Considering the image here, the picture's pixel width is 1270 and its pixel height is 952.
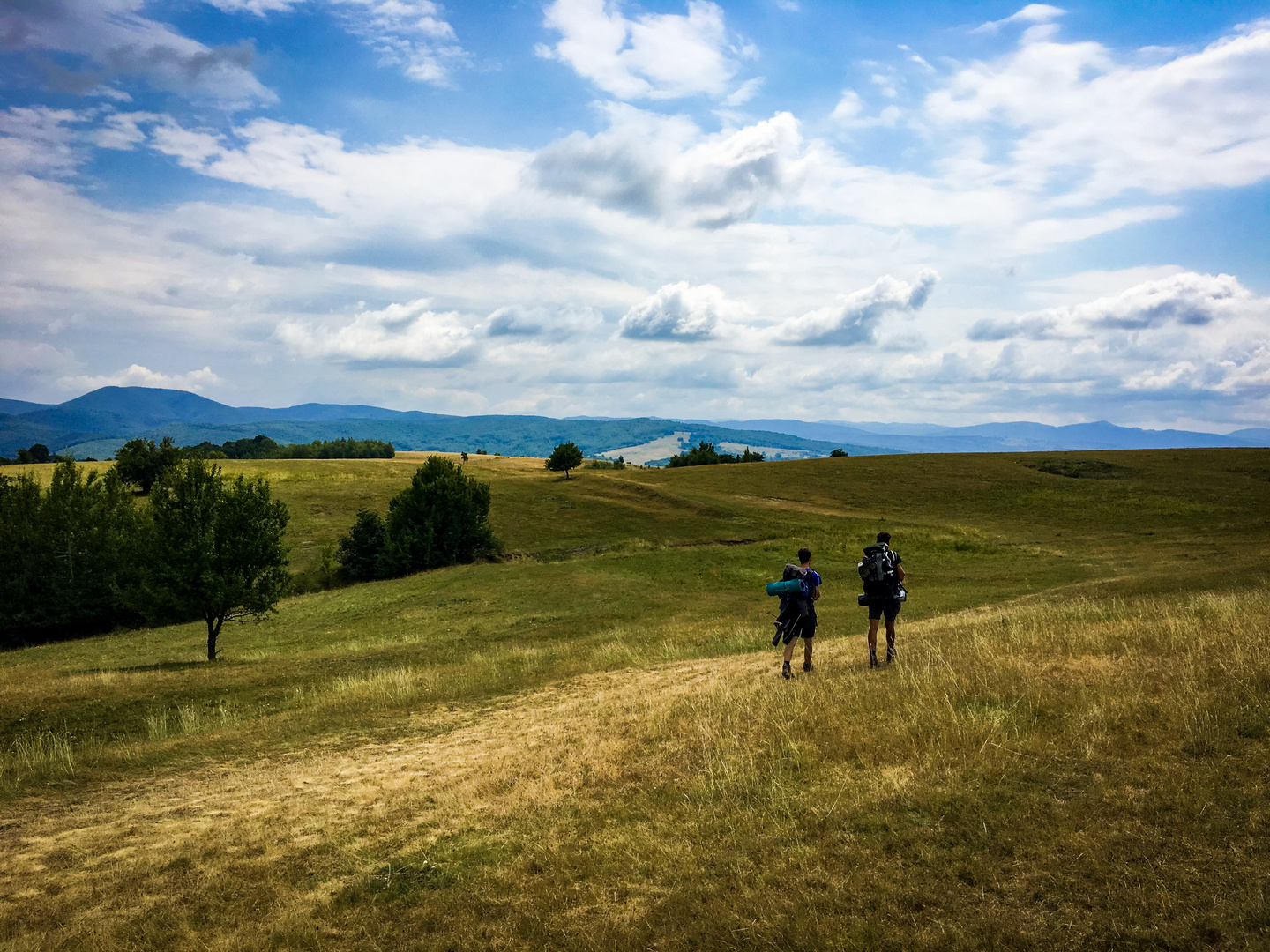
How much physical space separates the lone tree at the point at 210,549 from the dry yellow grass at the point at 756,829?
18345 millimetres

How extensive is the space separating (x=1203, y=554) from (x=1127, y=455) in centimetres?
6478

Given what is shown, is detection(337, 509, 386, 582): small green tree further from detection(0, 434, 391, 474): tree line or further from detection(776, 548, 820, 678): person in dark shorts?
detection(0, 434, 391, 474): tree line

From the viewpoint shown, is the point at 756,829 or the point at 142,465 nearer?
the point at 756,829

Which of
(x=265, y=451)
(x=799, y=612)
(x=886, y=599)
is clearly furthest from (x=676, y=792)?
(x=265, y=451)

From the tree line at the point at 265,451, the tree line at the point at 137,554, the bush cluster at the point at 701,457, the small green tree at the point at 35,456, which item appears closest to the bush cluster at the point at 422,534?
the tree line at the point at 137,554

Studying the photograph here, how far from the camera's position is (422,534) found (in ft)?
194

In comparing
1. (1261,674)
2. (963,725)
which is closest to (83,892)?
(963,725)

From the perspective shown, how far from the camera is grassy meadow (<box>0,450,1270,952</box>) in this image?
6.75 m

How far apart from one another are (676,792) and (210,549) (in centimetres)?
2766

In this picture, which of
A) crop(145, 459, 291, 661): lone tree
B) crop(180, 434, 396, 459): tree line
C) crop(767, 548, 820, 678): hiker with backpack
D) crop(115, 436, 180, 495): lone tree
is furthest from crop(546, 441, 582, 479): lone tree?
crop(767, 548, 820, 678): hiker with backpack

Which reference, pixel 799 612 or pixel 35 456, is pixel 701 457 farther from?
pixel 35 456

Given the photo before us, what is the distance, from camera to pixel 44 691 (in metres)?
21.1

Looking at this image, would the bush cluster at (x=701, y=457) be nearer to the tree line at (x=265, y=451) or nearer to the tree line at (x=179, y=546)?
the tree line at (x=179, y=546)

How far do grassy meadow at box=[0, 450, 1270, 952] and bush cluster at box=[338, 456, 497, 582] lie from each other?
103 feet
